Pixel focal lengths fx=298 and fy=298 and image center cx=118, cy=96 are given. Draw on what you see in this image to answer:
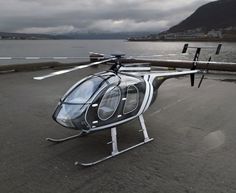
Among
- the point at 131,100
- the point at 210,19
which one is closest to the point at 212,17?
the point at 210,19

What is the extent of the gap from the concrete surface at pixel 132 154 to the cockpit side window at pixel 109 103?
739mm

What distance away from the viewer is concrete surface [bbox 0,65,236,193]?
4352mm

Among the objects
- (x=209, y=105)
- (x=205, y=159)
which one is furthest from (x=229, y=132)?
(x=209, y=105)

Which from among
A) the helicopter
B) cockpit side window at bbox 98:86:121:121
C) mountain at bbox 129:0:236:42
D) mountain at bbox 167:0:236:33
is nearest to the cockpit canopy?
the helicopter

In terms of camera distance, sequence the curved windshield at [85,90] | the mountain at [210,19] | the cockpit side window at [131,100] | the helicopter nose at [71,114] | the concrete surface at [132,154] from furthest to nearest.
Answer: the mountain at [210,19] → the cockpit side window at [131,100] → the curved windshield at [85,90] → the helicopter nose at [71,114] → the concrete surface at [132,154]

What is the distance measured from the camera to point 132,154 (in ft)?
17.7

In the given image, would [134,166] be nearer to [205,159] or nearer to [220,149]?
[205,159]

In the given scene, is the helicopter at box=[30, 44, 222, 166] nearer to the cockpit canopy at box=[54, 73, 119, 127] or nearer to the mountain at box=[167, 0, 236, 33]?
the cockpit canopy at box=[54, 73, 119, 127]

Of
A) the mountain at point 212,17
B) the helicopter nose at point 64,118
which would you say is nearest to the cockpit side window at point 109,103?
the helicopter nose at point 64,118

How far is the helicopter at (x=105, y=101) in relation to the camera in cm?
508

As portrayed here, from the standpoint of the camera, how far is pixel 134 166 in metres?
4.93

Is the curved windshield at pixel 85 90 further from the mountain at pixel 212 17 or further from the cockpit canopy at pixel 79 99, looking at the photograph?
the mountain at pixel 212 17

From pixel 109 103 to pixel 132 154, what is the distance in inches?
40.1

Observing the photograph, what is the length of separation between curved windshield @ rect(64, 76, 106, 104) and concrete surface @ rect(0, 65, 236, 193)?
1024 millimetres
